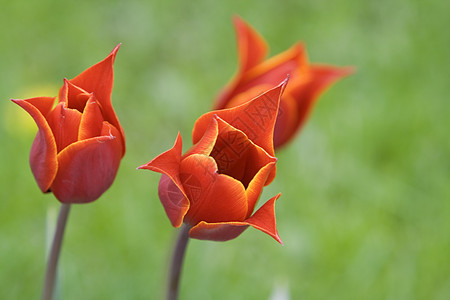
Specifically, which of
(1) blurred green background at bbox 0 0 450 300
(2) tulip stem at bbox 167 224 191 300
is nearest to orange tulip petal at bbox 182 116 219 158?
(2) tulip stem at bbox 167 224 191 300

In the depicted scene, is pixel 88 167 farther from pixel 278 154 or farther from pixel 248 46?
pixel 278 154

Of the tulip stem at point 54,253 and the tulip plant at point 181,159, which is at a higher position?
the tulip plant at point 181,159

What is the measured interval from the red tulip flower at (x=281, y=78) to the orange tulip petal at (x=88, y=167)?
9.6 inches

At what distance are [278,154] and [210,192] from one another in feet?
3.74

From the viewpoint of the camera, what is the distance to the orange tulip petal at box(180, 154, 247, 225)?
0.57m

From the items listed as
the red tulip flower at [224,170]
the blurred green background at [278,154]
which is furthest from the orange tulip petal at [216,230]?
the blurred green background at [278,154]

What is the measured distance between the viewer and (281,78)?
2.83ft

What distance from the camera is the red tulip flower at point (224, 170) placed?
1.88 ft

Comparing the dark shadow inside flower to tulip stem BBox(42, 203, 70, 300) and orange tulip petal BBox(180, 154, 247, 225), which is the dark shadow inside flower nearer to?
orange tulip petal BBox(180, 154, 247, 225)

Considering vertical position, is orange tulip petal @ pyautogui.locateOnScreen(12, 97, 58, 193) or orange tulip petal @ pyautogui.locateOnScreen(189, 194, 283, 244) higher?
orange tulip petal @ pyautogui.locateOnScreen(12, 97, 58, 193)

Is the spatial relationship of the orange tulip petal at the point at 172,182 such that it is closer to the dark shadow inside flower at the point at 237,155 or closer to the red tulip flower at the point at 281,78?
the dark shadow inside flower at the point at 237,155

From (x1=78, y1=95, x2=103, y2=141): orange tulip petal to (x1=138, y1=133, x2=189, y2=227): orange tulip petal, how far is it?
77 millimetres

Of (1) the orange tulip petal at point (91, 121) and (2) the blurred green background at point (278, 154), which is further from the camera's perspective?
(2) the blurred green background at point (278, 154)

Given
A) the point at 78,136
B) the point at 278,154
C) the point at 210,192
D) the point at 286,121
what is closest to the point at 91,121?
the point at 78,136
